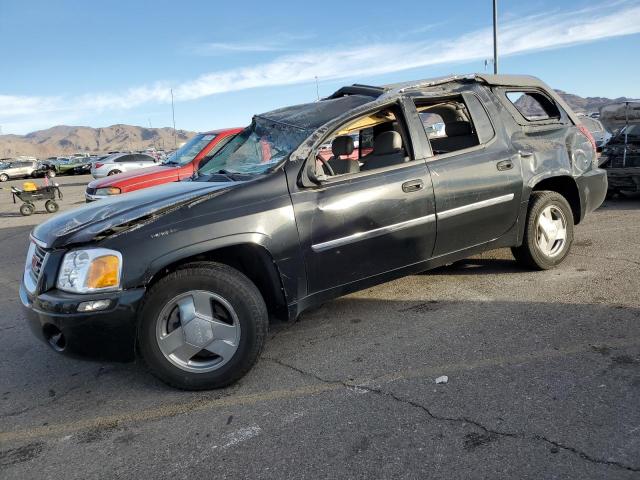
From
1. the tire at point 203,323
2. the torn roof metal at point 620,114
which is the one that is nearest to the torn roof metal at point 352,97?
the tire at point 203,323

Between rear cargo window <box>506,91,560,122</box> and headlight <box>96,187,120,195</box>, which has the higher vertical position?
rear cargo window <box>506,91,560,122</box>

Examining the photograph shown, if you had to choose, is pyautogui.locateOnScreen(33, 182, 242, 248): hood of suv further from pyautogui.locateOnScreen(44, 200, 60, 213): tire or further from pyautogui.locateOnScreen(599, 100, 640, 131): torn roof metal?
pyautogui.locateOnScreen(44, 200, 60, 213): tire

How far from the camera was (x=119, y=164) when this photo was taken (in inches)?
1129

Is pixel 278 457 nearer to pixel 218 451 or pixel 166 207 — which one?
pixel 218 451

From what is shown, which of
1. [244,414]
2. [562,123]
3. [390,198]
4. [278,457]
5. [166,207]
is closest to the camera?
[278,457]

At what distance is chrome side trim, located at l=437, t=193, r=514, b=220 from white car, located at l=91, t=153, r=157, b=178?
25.0 metres

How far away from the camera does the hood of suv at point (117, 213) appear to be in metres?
3.15

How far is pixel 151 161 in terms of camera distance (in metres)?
30.4

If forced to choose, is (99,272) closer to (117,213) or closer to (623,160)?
(117,213)

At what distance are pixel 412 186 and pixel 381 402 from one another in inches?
66.5

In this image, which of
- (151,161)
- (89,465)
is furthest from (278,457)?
(151,161)

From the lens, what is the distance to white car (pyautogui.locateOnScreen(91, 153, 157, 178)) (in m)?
28.0

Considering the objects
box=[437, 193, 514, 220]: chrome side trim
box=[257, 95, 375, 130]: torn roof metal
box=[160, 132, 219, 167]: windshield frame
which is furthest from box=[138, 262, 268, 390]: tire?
box=[160, 132, 219, 167]: windshield frame

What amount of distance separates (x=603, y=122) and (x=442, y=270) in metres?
9.88
